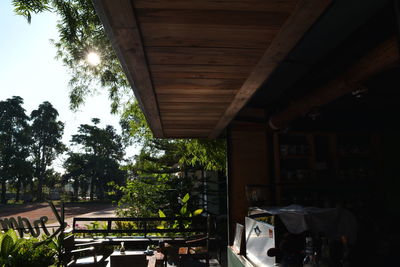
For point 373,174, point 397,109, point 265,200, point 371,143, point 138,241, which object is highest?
point 397,109

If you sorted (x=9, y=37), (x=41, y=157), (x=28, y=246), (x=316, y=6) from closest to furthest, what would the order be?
(x=316, y=6)
(x=9, y=37)
(x=28, y=246)
(x=41, y=157)

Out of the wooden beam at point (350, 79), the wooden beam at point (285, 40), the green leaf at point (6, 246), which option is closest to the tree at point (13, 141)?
the green leaf at point (6, 246)

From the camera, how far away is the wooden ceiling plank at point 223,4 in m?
1.30

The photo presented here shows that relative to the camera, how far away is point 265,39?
1.69 metres

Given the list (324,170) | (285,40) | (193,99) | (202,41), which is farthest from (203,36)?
(324,170)

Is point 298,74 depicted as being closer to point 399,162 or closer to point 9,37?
point 399,162

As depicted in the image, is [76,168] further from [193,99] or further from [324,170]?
[193,99]

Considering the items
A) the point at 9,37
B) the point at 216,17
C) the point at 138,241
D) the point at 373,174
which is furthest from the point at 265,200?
the point at 9,37

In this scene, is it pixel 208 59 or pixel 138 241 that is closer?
pixel 208 59

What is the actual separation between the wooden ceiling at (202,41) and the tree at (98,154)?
1495 inches

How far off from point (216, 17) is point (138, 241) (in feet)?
20.3

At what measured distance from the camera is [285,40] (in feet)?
5.43

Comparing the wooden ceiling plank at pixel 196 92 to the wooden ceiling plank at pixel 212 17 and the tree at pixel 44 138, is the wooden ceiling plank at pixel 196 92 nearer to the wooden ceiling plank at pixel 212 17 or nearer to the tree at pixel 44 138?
the wooden ceiling plank at pixel 212 17

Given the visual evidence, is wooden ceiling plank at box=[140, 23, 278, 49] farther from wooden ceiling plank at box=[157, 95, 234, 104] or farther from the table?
the table
